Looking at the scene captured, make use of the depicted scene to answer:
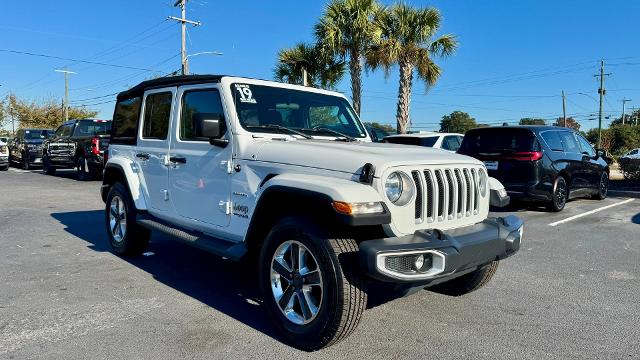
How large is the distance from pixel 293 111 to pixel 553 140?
258 inches

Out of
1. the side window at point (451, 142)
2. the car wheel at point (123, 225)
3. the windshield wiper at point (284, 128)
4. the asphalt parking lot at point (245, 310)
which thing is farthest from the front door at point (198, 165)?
the side window at point (451, 142)

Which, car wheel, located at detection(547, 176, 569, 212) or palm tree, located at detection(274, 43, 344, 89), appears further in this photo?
palm tree, located at detection(274, 43, 344, 89)

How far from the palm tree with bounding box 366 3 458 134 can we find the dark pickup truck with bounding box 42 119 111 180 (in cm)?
941

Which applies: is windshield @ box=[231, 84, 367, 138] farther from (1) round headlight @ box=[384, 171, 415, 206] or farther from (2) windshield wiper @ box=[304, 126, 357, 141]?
(1) round headlight @ box=[384, 171, 415, 206]

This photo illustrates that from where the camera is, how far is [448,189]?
11.5ft

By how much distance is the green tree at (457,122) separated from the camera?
73625mm

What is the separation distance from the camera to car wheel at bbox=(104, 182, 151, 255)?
5.57m

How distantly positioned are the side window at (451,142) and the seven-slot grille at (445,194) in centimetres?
799

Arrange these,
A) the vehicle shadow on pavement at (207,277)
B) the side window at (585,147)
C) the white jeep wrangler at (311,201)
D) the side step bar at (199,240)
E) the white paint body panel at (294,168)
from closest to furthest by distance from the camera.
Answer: the white jeep wrangler at (311,201) → the white paint body panel at (294,168) → the side step bar at (199,240) → the vehicle shadow on pavement at (207,277) → the side window at (585,147)

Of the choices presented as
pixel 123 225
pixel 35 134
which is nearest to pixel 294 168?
pixel 123 225

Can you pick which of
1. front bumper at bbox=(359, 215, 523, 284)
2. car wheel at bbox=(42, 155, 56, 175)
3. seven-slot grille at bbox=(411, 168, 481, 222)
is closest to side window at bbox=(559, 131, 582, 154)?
seven-slot grille at bbox=(411, 168, 481, 222)

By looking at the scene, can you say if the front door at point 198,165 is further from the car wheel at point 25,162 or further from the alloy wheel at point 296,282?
the car wheel at point 25,162

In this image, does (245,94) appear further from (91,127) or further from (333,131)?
(91,127)

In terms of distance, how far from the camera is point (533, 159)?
8656mm
